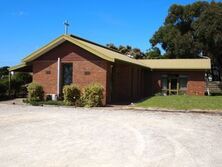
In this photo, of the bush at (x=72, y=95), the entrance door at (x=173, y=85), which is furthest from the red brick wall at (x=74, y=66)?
the entrance door at (x=173, y=85)

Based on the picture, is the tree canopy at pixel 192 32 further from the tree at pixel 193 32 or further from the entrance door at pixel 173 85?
the entrance door at pixel 173 85

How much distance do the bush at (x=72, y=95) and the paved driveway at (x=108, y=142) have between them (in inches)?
264

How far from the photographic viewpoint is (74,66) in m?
22.9

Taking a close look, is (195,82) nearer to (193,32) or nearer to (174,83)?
(174,83)

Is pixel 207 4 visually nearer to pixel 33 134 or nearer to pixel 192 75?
pixel 192 75

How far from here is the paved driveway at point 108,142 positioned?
714cm

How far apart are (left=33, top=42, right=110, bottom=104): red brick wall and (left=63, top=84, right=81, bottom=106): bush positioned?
5.79 feet

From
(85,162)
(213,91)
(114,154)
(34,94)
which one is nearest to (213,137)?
(114,154)

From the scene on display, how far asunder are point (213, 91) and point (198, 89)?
31.1ft

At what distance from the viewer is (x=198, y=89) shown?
3269cm

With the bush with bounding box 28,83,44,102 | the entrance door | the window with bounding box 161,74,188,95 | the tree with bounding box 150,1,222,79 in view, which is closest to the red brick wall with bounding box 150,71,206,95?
the window with bounding box 161,74,188,95

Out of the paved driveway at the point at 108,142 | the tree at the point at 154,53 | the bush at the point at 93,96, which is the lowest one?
the paved driveway at the point at 108,142

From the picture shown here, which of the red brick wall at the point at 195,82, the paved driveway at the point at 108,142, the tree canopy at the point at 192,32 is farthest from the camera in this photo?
the tree canopy at the point at 192,32

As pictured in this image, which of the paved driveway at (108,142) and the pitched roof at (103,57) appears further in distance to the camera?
the pitched roof at (103,57)
